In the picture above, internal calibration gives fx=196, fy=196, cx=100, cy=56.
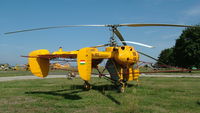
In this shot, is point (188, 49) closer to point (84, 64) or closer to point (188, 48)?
point (188, 48)

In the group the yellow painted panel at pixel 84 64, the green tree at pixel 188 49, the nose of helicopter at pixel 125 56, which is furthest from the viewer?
the green tree at pixel 188 49

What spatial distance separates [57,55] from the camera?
10805mm

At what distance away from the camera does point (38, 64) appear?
11.3 m

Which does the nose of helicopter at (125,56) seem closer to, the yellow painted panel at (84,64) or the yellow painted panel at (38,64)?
the yellow painted panel at (84,64)

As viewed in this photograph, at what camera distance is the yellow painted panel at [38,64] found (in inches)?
441

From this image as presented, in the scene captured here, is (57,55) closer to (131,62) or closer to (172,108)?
(131,62)

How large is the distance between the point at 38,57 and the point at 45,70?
0.87 metres

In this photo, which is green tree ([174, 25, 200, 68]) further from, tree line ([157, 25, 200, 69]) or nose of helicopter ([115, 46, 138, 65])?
nose of helicopter ([115, 46, 138, 65])

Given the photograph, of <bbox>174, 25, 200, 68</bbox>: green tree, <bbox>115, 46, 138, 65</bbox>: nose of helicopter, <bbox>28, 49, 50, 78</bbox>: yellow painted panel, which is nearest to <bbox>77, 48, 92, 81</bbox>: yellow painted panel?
<bbox>115, 46, 138, 65</bbox>: nose of helicopter

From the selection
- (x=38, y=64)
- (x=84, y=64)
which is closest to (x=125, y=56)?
(x=84, y=64)

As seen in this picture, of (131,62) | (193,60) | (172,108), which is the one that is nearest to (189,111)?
(172,108)

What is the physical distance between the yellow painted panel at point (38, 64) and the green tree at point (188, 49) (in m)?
36.7

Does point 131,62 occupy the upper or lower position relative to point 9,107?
upper

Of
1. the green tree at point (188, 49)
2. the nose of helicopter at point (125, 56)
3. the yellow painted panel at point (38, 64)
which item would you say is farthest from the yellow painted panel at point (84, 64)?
the green tree at point (188, 49)
